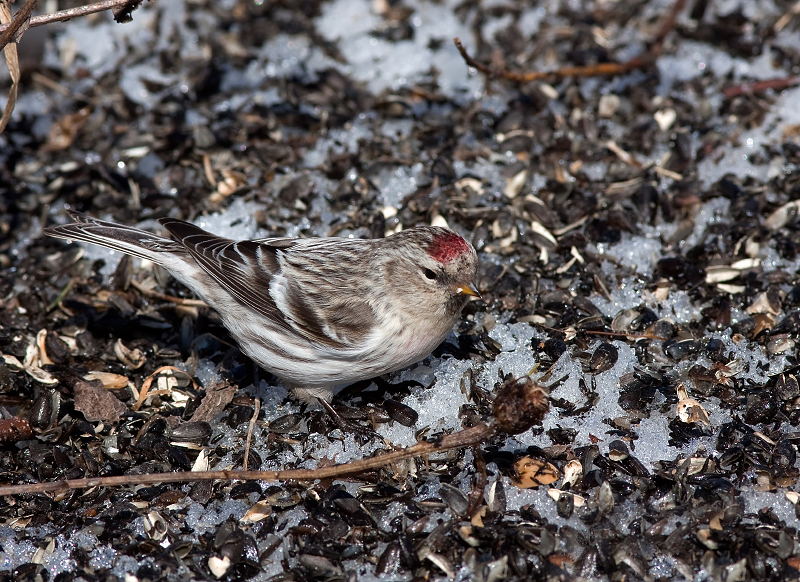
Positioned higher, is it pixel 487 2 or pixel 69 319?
pixel 487 2

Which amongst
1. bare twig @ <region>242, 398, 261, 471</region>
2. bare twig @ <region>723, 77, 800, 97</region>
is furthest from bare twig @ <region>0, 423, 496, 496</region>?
bare twig @ <region>723, 77, 800, 97</region>

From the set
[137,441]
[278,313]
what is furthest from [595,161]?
[137,441]

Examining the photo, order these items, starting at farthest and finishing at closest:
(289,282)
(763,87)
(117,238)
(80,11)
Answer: (763,87), (117,238), (289,282), (80,11)

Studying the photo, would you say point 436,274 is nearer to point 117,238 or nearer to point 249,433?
point 249,433

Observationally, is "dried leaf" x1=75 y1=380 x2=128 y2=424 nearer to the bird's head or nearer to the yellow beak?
the bird's head

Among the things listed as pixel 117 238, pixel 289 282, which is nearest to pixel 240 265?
pixel 289 282

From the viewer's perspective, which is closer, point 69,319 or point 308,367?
point 308,367

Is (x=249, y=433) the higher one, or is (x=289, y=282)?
(x=289, y=282)

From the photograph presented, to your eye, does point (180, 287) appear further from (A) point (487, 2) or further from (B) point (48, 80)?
(A) point (487, 2)
